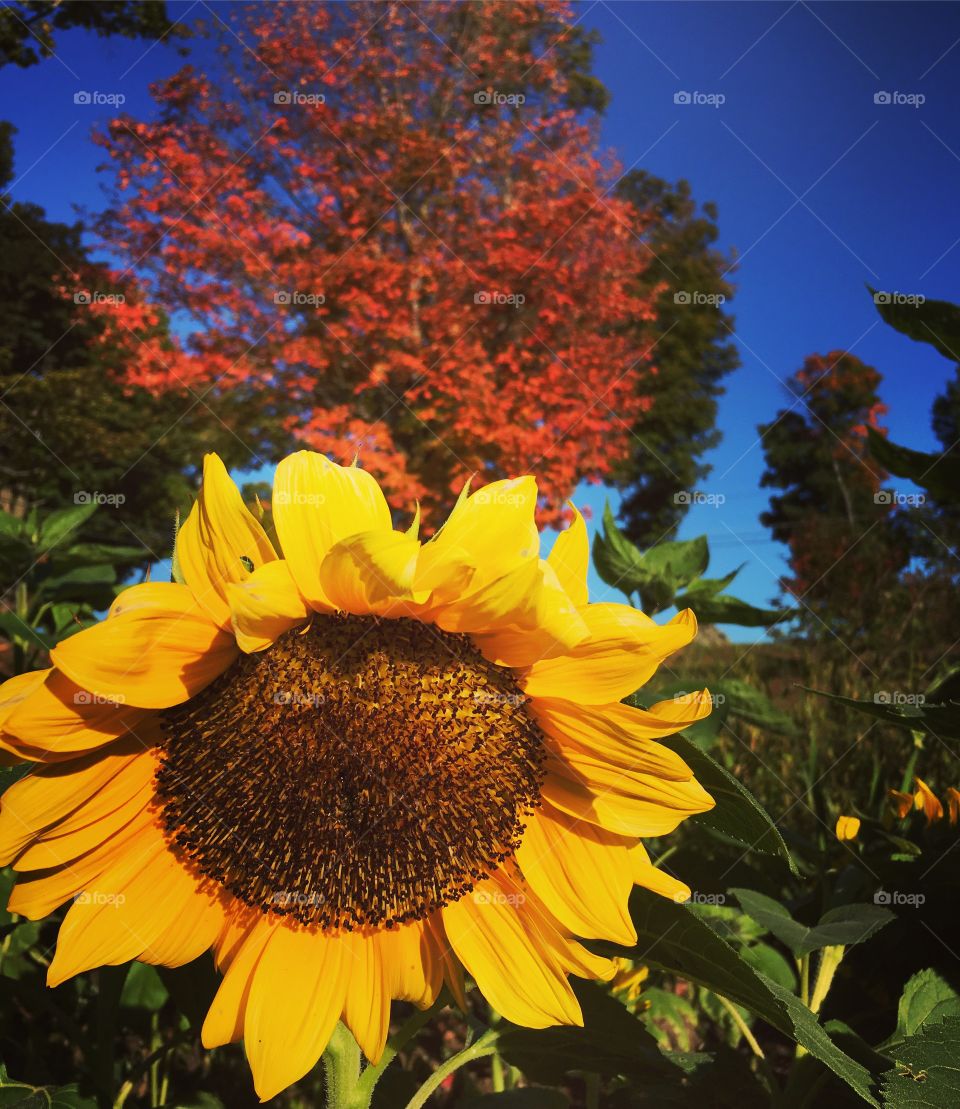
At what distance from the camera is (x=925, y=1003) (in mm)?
945

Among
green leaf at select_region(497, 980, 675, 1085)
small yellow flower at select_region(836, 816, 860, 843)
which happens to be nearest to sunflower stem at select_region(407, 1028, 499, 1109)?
green leaf at select_region(497, 980, 675, 1085)

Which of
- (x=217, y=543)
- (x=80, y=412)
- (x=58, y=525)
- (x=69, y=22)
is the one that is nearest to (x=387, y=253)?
(x=69, y=22)

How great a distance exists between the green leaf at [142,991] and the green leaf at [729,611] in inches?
40.9

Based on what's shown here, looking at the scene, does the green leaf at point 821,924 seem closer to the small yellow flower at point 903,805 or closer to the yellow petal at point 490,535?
the small yellow flower at point 903,805

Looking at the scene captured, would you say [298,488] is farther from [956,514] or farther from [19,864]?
[956,514]

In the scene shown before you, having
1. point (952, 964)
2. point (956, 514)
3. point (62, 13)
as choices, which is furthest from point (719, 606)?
point (62, 13)

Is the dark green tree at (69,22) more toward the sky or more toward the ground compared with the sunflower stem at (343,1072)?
more toward the sky

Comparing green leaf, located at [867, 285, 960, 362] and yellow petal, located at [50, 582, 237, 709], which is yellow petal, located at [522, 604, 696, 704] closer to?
yellow petal, located at [50, 582, 237, 709]

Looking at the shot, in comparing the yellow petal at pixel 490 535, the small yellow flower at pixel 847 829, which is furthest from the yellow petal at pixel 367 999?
the small yellow flower at pixel 847 829

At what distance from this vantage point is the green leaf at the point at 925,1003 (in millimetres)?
915

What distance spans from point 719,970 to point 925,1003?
474mm

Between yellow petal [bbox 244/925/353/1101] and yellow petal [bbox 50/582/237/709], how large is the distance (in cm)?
22

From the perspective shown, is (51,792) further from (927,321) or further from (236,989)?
(927,321)

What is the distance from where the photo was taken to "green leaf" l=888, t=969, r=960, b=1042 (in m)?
0.91
